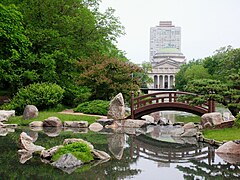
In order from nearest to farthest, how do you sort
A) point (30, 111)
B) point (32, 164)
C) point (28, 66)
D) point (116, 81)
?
point (32, 164) < point (30, 111) < point (116, 81) < point (28, 66)

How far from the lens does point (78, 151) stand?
8.16m

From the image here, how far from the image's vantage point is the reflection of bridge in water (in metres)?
8.95

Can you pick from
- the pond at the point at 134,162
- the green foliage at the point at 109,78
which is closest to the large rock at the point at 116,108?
the green foliage at the point at 109,78

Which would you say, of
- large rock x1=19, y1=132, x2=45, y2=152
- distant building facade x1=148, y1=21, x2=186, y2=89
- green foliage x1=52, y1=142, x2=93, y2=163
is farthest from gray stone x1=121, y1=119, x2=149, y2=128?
distant building facade x1=148, y1=21, x2=186, y2=89

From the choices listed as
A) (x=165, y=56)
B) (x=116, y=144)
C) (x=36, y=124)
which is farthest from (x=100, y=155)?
(x=165, y=56)

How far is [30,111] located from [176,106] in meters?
6.35

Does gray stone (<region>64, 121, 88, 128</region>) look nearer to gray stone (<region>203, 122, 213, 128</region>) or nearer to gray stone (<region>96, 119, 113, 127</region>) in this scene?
gray stone (<region>96, 119, 113, 127</region>)

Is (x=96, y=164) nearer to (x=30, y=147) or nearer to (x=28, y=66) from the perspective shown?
(x=30, y=147)

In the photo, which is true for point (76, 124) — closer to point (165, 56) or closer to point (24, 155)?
point (24, 155)

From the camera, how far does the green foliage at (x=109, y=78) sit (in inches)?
703

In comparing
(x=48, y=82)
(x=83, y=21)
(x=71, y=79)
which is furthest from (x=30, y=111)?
(x=83, y=21)

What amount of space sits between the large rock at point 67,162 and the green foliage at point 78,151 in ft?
0.59

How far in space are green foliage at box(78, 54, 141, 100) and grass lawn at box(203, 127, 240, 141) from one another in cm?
659

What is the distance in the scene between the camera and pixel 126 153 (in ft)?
30.7
